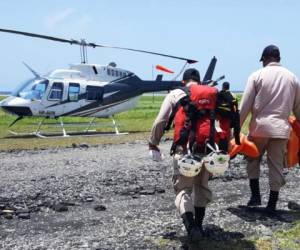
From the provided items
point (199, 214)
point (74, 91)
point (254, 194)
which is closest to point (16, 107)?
point (74, 91)

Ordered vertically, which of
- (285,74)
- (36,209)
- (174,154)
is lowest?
(36,209)

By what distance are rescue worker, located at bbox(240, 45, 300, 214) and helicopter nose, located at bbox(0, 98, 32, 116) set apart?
51.3ft

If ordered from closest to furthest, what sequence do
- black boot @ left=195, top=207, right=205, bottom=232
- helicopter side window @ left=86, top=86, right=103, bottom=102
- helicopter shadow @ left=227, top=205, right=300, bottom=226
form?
1. black boot @ left=195, top=207, right=205, bottom=232
2. helicopter shadow @ left=227, top=205, right=300, bottom=226
3. helicopter side window @ left=86, top=86, right=103, bottom=102

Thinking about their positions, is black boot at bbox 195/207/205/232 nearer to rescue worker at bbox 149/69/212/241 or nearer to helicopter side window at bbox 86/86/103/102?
rescue worker at bbox 149/69/212/241

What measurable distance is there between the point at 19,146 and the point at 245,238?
11993 mm

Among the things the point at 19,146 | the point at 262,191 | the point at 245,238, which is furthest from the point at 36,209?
the point at 19,146

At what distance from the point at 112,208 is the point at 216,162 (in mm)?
2467

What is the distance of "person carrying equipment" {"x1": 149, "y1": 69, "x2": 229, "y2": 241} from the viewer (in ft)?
16.7

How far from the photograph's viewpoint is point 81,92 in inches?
853

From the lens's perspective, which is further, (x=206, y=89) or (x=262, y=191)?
(x=262, y=191)

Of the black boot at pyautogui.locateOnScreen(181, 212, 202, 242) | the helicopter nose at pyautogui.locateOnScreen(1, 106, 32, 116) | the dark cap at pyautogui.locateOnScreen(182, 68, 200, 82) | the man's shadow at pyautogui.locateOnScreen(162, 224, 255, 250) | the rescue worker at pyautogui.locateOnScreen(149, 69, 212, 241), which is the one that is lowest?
the helicopter nose at pyautogui.locateOnScreen(1, 106, 32, 116)

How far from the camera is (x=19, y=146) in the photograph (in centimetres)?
1627

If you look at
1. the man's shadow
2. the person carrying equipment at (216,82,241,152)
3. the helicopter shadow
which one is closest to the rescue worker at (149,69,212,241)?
the man's shadow

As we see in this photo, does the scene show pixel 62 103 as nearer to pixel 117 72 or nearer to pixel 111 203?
pixel 117 72
